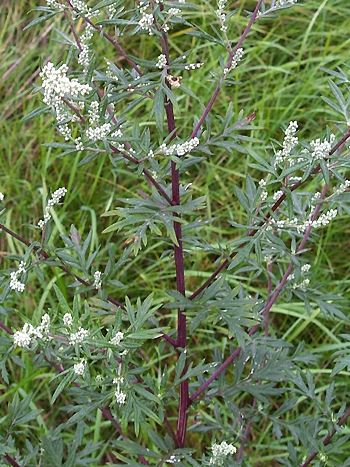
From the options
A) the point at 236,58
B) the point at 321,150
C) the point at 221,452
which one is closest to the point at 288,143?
the point at 321,150

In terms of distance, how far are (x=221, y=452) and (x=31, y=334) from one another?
2.19 feet

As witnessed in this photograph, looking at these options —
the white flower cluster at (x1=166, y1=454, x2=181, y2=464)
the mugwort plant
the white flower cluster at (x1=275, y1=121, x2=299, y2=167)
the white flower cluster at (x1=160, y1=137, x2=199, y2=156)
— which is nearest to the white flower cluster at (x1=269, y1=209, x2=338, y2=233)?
the mugwort plant

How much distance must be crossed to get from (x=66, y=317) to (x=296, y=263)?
0.59m

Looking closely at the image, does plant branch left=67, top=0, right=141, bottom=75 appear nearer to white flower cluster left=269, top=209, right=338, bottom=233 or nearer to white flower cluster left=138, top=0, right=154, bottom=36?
white flower cluster left=138, top=0, right=154, bottom=36

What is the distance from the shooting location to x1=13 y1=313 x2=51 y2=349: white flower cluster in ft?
5.14

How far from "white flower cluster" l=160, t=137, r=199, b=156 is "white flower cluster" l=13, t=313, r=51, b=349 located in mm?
467

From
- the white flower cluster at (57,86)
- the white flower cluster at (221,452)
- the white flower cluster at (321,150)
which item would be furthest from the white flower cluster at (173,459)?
the white flower cluster at (57,86)

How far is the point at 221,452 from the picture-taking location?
6.34 ft

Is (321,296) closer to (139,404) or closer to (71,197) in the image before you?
(139,404)

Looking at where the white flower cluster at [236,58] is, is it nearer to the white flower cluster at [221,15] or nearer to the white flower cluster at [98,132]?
the white flower cluster at [221,15]

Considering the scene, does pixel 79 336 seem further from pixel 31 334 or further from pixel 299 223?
pixel 299 223

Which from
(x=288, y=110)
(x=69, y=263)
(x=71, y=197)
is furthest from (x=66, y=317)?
(x=288, y=110)

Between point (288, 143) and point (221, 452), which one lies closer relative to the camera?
point (288, 143)

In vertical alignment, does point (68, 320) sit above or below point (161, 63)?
below
